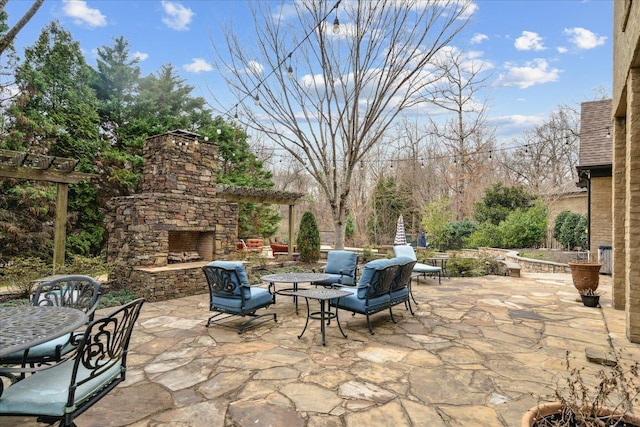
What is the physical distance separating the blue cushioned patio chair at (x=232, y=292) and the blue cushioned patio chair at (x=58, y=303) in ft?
4.69

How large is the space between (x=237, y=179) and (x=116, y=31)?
6626 mm

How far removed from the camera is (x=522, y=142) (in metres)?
18.7

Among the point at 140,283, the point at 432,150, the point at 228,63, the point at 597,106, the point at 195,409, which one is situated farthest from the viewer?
the point at 432,150

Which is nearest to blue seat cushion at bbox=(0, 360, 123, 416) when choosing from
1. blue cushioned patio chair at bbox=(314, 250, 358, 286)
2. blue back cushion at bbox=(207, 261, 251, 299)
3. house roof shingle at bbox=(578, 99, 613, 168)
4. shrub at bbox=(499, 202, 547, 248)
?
blue back cushion at bbox=(207, 261, 251, 299)

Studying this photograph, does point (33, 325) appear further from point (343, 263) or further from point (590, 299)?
point (590, 299)

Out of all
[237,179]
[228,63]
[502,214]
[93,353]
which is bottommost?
[93,353]

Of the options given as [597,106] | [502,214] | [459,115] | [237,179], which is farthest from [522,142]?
[237,179]

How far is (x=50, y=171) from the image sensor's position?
6.93 metres

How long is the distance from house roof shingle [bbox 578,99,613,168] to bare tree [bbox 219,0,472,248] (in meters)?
4.58

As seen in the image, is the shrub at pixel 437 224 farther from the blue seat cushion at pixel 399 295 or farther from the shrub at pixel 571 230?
the blue seat cushion at pixel 399 295

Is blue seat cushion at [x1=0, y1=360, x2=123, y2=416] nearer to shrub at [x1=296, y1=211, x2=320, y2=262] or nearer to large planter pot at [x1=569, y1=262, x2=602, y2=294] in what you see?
large planter pot at [x1=569, y1=262, x2=602, y2=294]

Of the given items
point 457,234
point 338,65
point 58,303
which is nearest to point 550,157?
point 457,234

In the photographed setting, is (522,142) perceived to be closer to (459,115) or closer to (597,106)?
(459,115)

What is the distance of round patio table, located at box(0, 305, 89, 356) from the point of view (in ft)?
6.17
